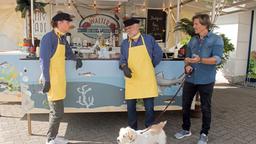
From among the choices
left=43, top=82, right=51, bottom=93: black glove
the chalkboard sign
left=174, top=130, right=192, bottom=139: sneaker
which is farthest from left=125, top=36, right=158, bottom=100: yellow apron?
the chalkboard sign

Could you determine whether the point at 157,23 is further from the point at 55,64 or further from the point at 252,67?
the point at 55,64

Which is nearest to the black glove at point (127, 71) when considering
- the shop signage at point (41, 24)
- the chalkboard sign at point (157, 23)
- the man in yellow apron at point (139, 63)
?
the man in yellow apron at point (139, 63)

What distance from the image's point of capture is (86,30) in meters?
7.58

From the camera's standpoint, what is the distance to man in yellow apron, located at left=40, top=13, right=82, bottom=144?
10.3 ft

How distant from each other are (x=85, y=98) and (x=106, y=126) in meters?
0.72

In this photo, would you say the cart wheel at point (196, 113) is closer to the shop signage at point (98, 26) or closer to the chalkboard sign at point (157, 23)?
the shop signage at point (98, 26)

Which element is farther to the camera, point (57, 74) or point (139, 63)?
point (139, 63)

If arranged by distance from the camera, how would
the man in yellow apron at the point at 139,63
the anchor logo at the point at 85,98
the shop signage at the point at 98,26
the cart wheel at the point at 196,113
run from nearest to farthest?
1. the man in yellow apron at the point at 139,63
2. the anchor logo at the point at 85,98
3. the cart wheel at the point at 196,113
4. the shop signage at the point at 98,26

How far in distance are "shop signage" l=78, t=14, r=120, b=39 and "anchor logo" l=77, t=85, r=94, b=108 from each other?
404 centimetres

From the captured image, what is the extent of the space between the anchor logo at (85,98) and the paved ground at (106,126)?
471 mm

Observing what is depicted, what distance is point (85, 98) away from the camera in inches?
151

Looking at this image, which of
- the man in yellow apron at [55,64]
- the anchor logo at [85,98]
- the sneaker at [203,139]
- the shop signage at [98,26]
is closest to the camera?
the man in yellow apron at [55,64]

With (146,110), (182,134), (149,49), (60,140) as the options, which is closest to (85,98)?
(60,140)

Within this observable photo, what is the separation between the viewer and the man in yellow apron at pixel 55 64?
3154 mm
